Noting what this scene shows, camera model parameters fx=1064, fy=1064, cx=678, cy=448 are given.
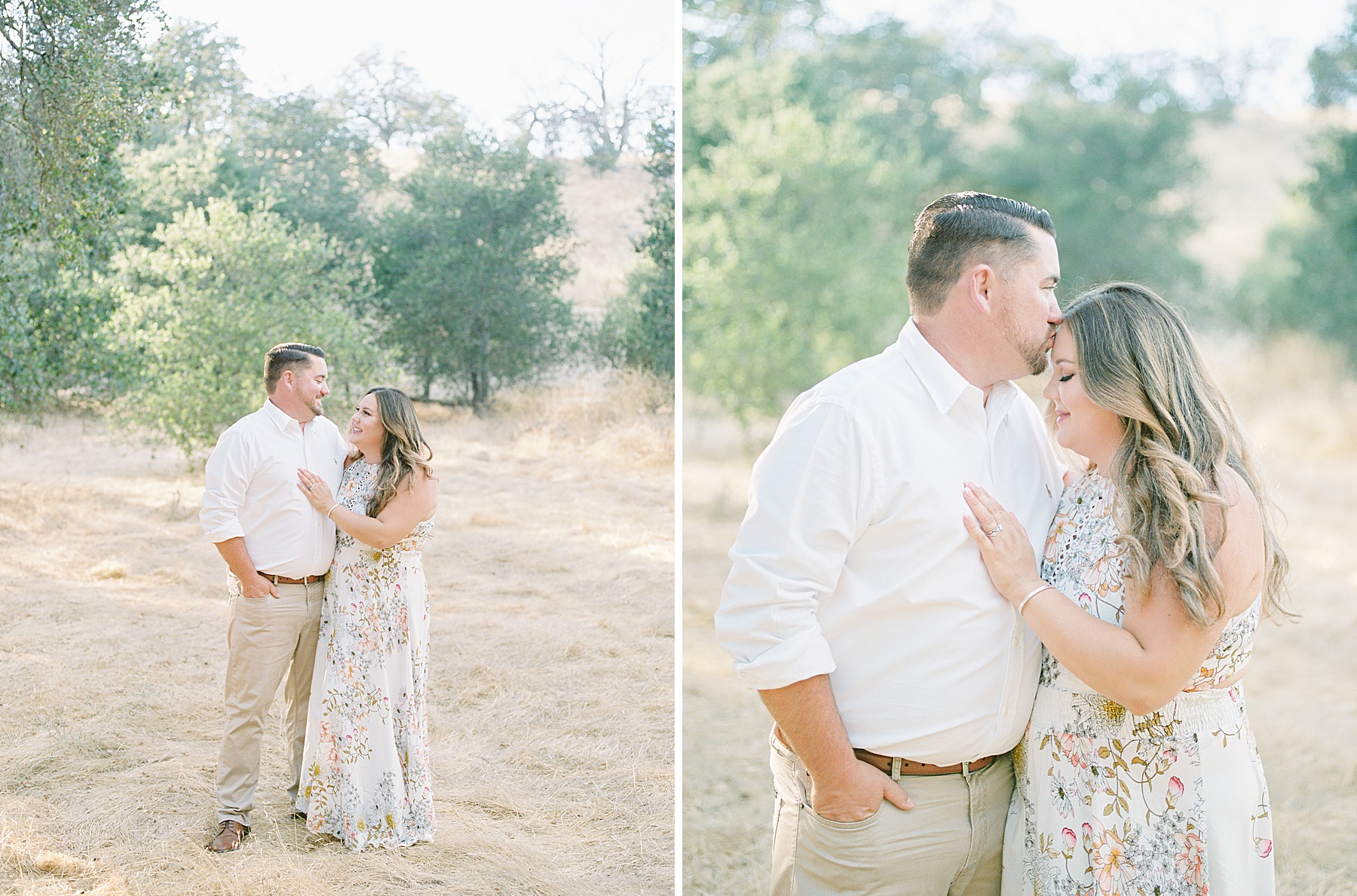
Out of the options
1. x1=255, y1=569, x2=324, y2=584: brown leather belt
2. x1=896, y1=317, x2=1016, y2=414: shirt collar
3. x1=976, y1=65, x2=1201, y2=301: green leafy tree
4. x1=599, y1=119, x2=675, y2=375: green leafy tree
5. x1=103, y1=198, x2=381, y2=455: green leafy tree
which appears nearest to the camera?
x1=896, y1=317, x2=1016, y2=414: shirt collar

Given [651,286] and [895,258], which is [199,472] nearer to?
[651,286]

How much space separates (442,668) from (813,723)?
237cm

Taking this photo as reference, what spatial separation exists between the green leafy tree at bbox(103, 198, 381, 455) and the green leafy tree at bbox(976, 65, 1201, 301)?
11428mm

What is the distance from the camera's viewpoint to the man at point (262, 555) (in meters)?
2.82

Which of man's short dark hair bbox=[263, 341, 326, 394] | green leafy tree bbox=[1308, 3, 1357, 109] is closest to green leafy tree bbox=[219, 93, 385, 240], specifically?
man's short dark hair bbox=[263, 341, 326, 394]

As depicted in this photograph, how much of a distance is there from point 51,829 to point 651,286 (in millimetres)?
2647

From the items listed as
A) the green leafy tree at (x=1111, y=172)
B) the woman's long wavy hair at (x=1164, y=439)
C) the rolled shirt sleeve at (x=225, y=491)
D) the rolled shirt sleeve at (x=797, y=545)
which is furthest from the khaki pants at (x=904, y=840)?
the green leafy tree at (x=1111, y=172)

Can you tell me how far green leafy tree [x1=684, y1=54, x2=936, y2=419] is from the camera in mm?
8391

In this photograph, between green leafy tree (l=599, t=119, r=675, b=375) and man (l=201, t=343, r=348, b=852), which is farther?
green leafy tree (l=599, t=119, r=675, b=375)

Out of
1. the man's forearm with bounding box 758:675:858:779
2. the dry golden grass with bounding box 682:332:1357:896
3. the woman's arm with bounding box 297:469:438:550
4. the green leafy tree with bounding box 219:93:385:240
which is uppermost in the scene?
the green leafy tree with bounding box 219:93:385:240

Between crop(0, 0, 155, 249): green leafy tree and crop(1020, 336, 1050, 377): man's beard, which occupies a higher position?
crop(0, 0, 155, 249): green leafy tree

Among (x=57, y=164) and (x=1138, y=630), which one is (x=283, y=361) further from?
(x=1138, y=630)

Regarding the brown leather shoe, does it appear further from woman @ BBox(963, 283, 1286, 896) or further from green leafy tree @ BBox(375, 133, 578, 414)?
woman @ BBox(963, 283, 1286, 896)

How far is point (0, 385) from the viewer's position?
3111 mm
